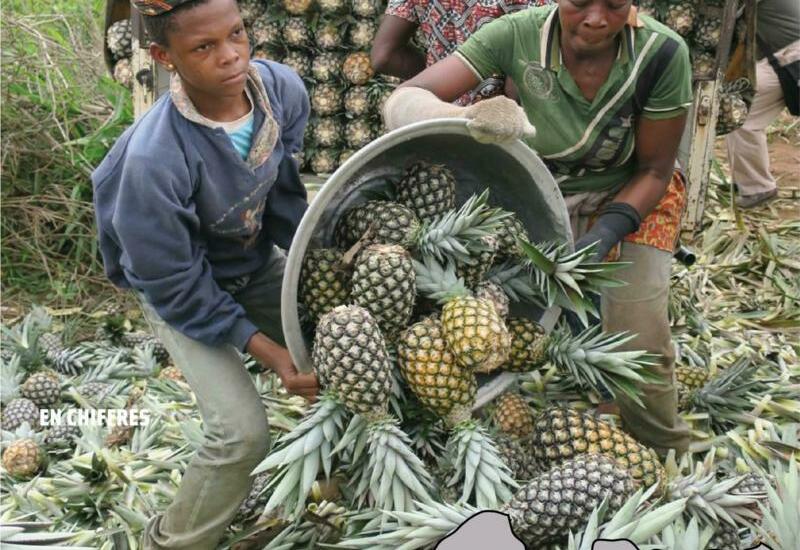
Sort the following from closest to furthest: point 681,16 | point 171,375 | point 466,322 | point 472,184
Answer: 1. point 466,322
2. point 472,184
3. point 171,375
4. point 681,16

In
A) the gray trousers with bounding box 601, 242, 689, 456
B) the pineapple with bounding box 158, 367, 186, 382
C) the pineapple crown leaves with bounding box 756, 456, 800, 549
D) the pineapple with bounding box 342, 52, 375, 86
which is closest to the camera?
the pineapple crown leaves with bounding box 756, 456, 800, 549

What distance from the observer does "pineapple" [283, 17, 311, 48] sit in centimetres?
628

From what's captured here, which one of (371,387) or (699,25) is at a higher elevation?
(699,25)

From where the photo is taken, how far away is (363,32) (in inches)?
245

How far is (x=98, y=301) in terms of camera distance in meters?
6.37

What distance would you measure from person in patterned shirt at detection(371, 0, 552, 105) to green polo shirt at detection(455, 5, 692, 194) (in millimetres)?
487

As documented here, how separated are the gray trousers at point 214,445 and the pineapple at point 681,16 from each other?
3.95m

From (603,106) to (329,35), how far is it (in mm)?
3537

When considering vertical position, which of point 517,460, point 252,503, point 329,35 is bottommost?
point 252,503

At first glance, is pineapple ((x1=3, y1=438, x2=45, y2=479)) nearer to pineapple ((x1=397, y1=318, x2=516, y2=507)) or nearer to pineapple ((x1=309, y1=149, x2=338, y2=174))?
pineapple ((x1=397, y1=318, x2=516, y2=507))

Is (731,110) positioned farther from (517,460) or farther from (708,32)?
(517,460)

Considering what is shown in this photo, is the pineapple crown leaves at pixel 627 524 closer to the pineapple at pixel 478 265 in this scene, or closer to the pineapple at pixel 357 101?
the pineapple at pixel 478 265

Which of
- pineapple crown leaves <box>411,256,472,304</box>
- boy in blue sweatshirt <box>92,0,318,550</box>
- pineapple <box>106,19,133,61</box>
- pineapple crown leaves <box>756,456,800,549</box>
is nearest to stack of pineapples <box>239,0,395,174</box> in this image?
pineapple <box>106,19,133,61</box>

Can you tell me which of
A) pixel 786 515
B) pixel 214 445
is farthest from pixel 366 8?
pixel 786 515
